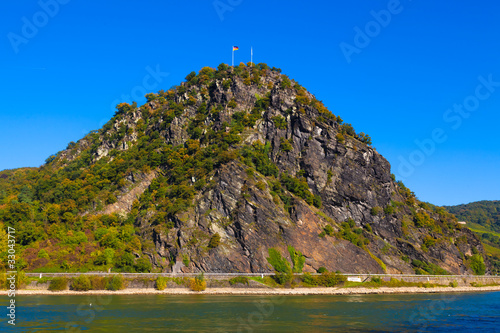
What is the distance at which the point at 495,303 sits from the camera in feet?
256

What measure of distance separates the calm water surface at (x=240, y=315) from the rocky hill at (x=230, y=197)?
22251 mm

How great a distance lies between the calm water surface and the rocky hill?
73.0 ft

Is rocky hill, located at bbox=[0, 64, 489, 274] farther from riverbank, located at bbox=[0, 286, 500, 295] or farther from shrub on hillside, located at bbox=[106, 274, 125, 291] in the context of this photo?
riverbank, located at bbox=[0, 286, 500, 295]

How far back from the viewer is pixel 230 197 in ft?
337

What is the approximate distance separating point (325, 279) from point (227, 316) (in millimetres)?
44682

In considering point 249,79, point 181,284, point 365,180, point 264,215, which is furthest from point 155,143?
point 365,180

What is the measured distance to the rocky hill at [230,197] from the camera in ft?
311

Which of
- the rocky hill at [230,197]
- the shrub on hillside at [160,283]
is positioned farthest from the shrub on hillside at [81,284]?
the shrub on hillside at [160,283]

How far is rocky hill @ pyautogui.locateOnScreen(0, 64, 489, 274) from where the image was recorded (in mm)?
94750

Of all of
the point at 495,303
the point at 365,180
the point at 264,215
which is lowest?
the point at 495,303

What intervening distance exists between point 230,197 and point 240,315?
1984 inches

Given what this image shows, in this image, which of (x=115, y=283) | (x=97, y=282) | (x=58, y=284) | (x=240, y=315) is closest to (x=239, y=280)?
(x=115, y=283)

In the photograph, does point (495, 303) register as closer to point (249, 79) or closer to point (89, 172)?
point (249, 79)

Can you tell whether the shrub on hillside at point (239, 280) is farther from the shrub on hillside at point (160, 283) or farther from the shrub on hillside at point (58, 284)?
the shrub on hillside at point (58, 284)
